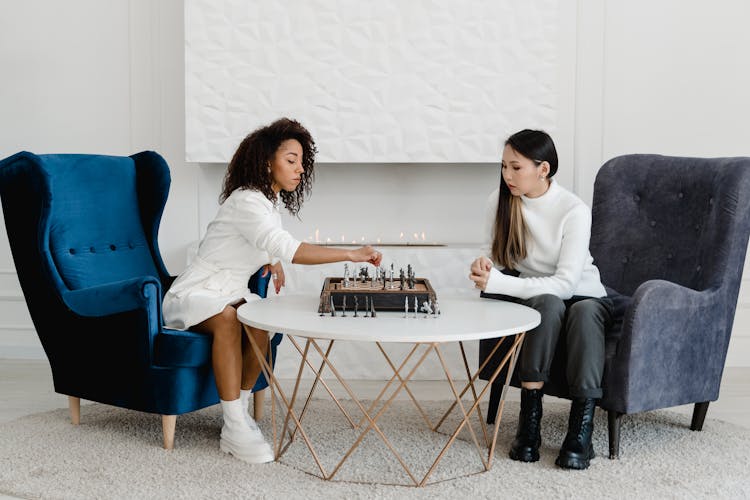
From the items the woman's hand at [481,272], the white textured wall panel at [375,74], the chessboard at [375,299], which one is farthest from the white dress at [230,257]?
the white textured wall panel at [375,74]

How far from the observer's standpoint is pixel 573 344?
2391 millimetres

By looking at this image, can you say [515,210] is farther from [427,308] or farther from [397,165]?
[397,165]

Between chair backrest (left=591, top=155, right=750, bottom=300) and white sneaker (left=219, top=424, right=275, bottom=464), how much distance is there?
1392mm

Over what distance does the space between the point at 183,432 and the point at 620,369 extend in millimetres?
1419

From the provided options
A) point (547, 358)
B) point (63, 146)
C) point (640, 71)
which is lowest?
point (547, 358)

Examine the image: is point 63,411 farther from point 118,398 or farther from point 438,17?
point 438,17

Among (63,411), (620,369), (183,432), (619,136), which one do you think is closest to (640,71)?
(619,136)

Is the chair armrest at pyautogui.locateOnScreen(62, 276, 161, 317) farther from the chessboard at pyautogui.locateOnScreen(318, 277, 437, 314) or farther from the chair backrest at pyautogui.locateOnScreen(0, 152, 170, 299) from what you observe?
the chessboard at pyautogui.locateOnScreen(318, 277, 437, 314)

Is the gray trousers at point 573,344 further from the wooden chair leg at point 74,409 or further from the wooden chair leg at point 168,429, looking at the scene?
the wooden chair leg at point 74,409

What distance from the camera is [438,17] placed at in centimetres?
356

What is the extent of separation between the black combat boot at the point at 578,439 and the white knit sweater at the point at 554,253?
37 cm

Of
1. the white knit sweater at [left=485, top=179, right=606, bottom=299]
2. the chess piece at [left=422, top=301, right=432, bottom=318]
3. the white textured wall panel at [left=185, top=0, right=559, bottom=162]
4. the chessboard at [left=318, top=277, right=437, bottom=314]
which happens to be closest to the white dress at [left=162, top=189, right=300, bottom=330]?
the chessboard at [left=318, top=277, right=437, bottom=314]

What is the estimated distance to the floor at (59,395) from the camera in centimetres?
302

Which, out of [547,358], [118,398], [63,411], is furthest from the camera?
[63,411]
